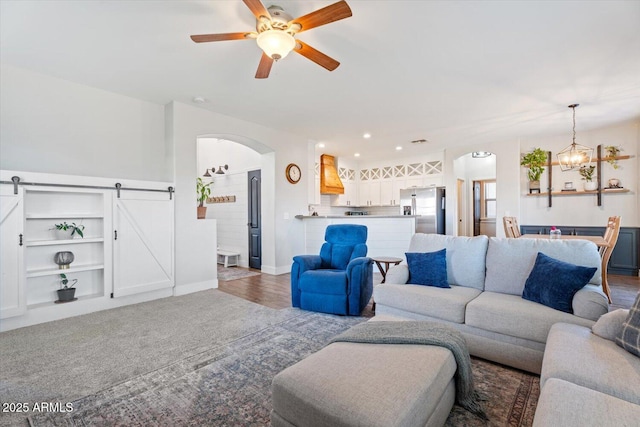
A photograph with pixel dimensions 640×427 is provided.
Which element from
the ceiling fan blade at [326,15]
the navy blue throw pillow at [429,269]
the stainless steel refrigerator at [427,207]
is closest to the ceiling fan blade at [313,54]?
the ceiling fan blade at [326,15]

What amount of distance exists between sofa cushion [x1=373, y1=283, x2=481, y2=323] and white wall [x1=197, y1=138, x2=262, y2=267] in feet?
14.2

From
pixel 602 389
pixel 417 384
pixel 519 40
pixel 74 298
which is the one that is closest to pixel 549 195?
pixel 519 40

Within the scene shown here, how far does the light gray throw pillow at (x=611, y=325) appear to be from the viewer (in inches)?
67.2

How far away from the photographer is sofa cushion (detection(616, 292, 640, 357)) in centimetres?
153

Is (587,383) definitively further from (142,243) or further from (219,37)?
(142,243)

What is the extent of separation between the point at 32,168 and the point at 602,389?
5.30m

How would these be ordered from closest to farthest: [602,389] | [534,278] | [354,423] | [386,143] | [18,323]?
[354,423] → [602,389] → [534,278] → [18,323] → [386,143]

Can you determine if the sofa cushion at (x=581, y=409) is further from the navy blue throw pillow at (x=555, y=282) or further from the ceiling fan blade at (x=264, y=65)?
the ceiling fan blade at (x=264, y=65)

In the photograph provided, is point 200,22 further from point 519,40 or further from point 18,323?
point 18,323

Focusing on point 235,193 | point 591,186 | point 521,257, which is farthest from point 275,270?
point 591,186

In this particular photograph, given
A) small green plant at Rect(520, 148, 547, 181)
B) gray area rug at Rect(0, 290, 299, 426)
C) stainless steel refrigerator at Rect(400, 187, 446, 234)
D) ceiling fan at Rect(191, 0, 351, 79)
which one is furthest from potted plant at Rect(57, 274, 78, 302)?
small green plant at Rect(520, 148, 547, 181)

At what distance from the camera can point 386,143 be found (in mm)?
6965

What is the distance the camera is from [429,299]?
2.63m

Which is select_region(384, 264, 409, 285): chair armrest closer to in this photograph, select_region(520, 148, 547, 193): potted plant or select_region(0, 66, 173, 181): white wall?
select_region(0, 66, 173, 181): white wall
